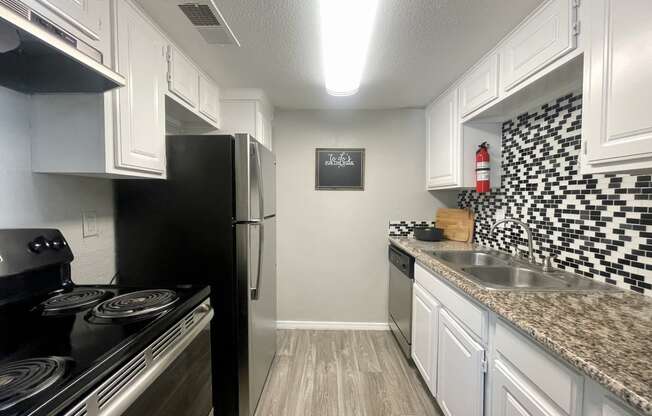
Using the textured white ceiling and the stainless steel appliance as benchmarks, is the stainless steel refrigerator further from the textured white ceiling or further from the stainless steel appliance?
the stainless steel appliance

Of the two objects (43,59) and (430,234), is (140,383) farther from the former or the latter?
(430,234)

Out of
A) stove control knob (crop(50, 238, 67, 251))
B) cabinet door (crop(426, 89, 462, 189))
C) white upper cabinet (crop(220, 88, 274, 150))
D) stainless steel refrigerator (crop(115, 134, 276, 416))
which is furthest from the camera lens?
white upper cabinet (crop(220, 88, 274, 150))

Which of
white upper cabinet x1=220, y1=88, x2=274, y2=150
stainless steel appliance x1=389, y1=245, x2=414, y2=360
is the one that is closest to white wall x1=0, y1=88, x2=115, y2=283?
white upper cabinet x1=220, y1=88, x2=274, y2=150

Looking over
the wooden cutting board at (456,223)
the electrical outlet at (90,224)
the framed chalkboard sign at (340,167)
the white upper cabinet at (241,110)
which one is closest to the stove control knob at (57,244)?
the electrical outlet at (90,224)

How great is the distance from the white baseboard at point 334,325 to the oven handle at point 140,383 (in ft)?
6.28

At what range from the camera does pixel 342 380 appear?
212 cm

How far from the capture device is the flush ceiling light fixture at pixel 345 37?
1287 mm

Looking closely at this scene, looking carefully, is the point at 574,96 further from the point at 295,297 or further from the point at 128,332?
the point at 295,297

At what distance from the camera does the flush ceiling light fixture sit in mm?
1287

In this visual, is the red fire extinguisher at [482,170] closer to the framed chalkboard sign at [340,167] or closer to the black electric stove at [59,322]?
the framed chalkboard sign at [340,167]

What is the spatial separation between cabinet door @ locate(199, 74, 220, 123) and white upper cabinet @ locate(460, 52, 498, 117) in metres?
1.91

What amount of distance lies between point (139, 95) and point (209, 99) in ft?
2.66

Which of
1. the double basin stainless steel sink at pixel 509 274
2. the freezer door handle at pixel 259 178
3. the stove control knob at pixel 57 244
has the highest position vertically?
the freezer door handle at pixel 259 178

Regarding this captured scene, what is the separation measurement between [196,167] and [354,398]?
185 centimetres
